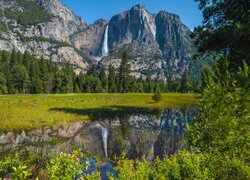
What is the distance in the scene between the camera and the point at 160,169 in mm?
7637

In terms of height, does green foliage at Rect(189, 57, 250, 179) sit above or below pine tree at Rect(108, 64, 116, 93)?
below

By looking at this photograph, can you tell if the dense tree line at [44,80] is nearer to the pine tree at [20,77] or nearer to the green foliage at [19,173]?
the pine tree at [20,77]

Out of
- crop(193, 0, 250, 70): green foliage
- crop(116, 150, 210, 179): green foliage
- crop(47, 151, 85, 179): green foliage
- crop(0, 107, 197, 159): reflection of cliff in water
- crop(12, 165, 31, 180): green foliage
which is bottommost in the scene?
crop(0, 107, 197, 159): reflection of cliff in water

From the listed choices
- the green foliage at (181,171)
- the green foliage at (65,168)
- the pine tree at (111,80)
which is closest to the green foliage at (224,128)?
the green foliage at (181,171)

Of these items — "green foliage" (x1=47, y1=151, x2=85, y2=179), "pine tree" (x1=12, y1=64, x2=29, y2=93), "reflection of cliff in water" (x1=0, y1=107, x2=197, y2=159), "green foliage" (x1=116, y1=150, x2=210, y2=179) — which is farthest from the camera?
"pine tree" (x1=12, y1=64, x2=29, y2=93)

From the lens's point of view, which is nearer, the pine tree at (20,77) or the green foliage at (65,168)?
the green foliage at (65,168)

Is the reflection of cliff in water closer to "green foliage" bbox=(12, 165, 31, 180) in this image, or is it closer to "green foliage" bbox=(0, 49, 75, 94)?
"green foliage" bbox=(12, 165, 31, 180)

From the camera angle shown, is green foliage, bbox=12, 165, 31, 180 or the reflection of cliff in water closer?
green foliage, bbox=12, 165, 31, 180

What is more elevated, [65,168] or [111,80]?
[111,80]

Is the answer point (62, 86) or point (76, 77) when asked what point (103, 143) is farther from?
point (76, 77)

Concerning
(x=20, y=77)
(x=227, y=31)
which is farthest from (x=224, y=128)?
(x=20, y=77)

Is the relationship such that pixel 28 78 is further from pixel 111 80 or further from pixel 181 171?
pixel 181 171

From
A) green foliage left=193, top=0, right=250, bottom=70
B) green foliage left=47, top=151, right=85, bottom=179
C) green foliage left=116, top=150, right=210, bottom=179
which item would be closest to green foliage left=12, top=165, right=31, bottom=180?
green foliage left=47, top=151, right=85, bottom=179

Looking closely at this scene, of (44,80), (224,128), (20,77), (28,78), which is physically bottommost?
(224,128)
